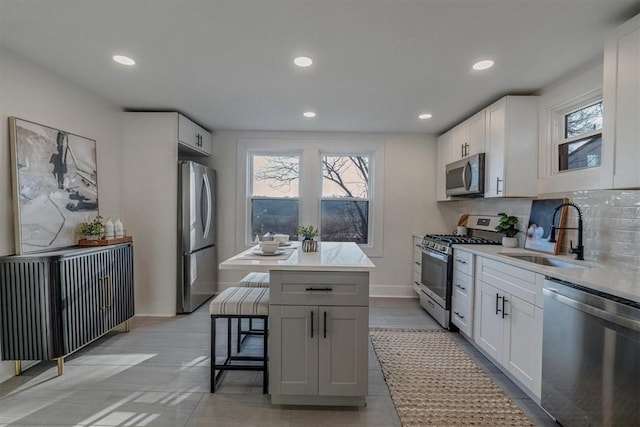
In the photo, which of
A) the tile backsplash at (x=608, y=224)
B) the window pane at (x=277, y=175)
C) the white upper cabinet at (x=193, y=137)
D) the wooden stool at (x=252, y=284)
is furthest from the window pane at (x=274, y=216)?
the tile backsplash at (x=608, y=224)

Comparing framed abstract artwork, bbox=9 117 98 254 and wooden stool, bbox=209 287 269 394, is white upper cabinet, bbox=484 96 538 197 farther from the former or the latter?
framed abstract artwork, bbox=9 117 98 254

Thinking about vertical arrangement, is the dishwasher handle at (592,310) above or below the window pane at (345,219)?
below

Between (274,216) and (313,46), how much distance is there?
2.83m

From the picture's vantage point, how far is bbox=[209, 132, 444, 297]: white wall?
4.49 m

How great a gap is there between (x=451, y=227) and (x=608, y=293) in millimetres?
3113

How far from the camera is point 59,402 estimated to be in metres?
2.03

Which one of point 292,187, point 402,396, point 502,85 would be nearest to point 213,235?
point 292,187

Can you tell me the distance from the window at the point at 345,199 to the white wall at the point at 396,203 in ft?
1.07

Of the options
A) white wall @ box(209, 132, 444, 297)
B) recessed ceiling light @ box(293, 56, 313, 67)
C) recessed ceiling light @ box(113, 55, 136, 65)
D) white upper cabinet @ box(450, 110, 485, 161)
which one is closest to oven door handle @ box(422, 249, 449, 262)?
white wall @ box(209, 132, 444, 297)

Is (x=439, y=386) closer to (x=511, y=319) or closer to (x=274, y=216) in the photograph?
(x=511, y=319)

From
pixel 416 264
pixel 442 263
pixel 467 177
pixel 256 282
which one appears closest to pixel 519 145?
pixel 467 177

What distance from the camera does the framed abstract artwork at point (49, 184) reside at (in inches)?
89.1

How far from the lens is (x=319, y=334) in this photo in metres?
1.94

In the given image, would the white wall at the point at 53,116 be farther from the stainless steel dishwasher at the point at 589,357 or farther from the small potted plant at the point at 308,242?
the stainless steel dishwasher at the point at 589,357
